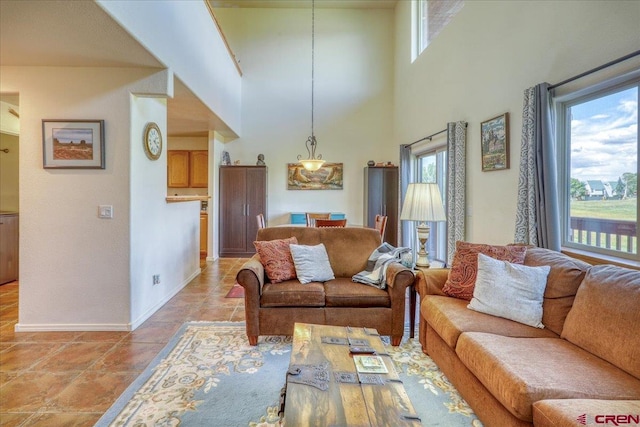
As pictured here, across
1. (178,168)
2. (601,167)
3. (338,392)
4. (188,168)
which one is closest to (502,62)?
(601,167)

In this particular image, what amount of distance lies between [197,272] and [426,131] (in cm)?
435

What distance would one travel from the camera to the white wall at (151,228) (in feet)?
10.4

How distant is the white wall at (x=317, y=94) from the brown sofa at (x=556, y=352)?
5107 millimetres

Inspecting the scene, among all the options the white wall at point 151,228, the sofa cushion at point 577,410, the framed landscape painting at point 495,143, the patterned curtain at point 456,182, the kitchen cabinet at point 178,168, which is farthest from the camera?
the kitchen cabinet at point 178,168

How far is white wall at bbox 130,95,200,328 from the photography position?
10.4 ft

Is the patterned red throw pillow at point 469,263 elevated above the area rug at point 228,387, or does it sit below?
above

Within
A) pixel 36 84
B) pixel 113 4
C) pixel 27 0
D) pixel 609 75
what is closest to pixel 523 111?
pixel 609 75

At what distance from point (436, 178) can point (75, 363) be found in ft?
16.6

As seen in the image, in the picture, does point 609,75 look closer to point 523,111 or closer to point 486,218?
point 523,111

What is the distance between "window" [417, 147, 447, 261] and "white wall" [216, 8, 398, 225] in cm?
128

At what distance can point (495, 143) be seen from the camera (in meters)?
3.48

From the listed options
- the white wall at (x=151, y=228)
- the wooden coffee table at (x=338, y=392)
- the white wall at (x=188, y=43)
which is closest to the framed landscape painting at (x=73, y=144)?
the white wall at (x=151, y=228)

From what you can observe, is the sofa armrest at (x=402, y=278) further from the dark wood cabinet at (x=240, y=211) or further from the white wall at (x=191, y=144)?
the white wall at (x=191, y=144)

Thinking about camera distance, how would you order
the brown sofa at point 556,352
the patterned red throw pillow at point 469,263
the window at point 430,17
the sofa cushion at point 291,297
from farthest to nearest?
the window at point 430,17
the sofa cushion at point 291,297
the patterned red throw pillow at point 469,263
the brown sofa at point 556,352
